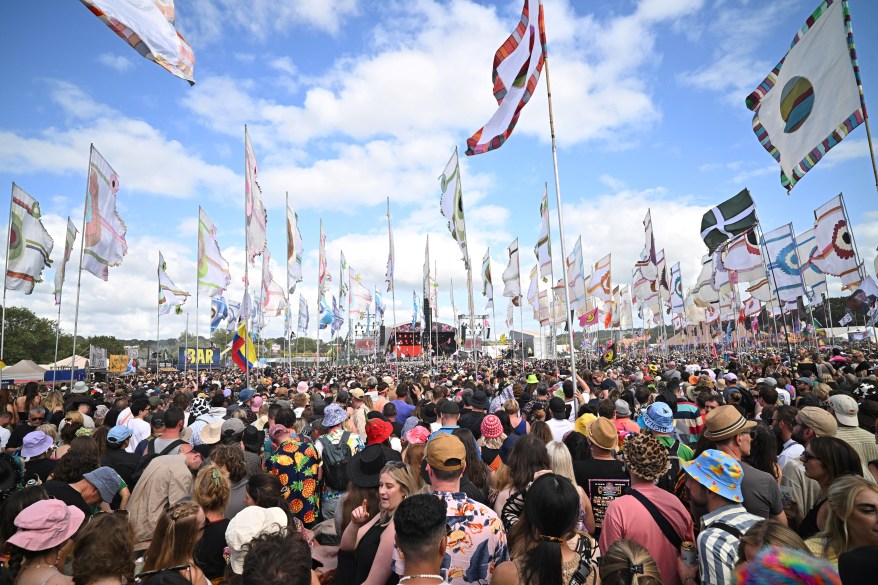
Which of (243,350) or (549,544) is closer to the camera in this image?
(549,544)

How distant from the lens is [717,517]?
2.85 metres

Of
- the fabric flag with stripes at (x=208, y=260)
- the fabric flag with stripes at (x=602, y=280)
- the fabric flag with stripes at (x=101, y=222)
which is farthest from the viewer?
the fabric flag with stripes at (x=602, y=280)

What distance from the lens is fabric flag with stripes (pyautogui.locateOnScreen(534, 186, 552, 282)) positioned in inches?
668

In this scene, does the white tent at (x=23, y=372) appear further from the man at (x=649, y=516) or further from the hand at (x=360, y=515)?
A: the man at (x=649, y=516)

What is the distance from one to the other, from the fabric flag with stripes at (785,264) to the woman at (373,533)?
15.4 m

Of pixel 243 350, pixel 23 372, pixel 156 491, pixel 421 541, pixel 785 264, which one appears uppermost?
pixel 785 264

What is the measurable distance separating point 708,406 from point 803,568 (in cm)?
725

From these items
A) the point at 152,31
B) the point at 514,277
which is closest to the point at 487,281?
the point at 514,277

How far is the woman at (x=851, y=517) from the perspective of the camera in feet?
8.11

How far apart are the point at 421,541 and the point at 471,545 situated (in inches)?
23.7

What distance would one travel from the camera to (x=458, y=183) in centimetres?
1750

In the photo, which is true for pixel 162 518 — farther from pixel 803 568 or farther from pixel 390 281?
pixel 390 281

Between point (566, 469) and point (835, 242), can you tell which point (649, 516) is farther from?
point (835, 242)

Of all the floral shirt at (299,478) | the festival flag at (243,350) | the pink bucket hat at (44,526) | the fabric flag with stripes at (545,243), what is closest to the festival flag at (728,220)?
the fabric flag with stripes at (545,243)
